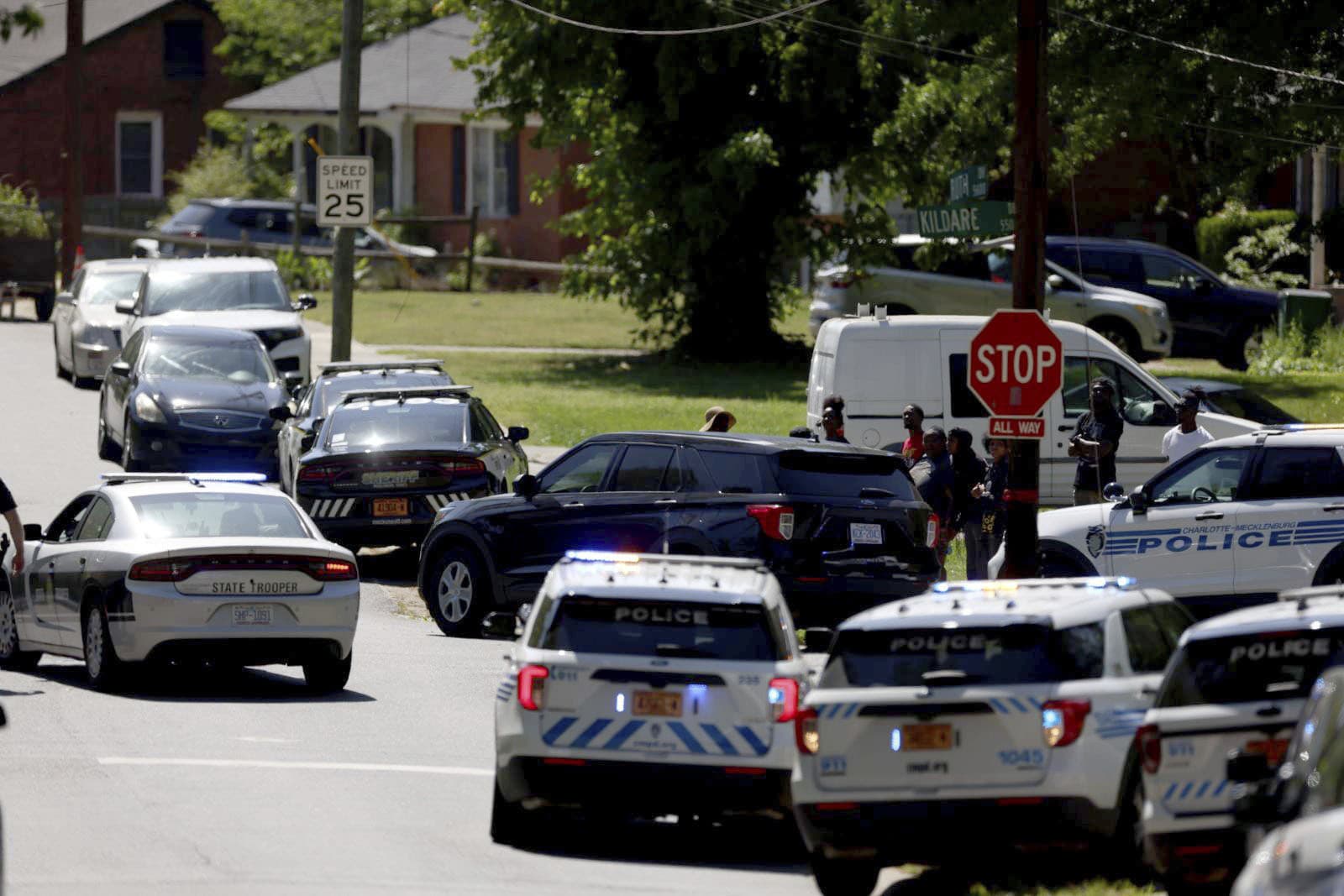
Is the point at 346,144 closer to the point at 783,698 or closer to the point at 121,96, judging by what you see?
the point at 783,698

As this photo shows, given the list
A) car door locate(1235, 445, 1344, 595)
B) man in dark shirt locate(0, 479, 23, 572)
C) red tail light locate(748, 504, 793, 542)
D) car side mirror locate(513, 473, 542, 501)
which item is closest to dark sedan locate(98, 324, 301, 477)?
car side mirror locate(513, 473, 542, 501)

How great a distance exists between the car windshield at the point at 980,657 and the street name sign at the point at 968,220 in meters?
8.19

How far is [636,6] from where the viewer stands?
37281 millimetres

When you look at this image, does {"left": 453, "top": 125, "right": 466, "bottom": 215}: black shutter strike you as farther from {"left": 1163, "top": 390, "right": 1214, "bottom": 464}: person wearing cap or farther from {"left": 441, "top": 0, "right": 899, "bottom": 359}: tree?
{"left": 1163, "top": 390, "right": 1214, "bottom": 464}: person wearing cap

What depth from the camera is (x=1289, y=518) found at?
16141 mm

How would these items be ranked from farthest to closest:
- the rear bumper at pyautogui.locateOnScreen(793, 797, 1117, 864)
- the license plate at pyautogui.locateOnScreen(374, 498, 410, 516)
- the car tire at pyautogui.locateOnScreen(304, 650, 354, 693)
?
the license plate at pyautogui.locateOnScreen(374, 498, 410, 516) → the car tire at pyautogui.locateOnScreen(304, 650, 354, 693) → the rear bumper at pyautogui.locateOnScreen(793, 797, 1117, 864)

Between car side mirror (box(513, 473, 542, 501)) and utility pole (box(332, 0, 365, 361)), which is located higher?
utility pole (box(332, 0, 365, 361))

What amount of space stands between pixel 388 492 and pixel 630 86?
64.0 feet

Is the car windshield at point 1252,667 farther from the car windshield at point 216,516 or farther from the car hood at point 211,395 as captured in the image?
the car hood at point 211,395

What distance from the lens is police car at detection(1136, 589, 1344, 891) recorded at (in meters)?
8.57

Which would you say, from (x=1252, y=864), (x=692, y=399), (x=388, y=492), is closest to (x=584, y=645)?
(x=1252, y=864)

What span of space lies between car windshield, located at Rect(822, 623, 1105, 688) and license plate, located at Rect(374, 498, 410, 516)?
10.9 metres

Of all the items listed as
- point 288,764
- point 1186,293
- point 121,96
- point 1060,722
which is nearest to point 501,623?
point 288,764

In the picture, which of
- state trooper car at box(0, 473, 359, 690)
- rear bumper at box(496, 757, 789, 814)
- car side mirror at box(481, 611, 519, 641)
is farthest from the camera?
state trooper car at box(0, 473, 359, 690)
